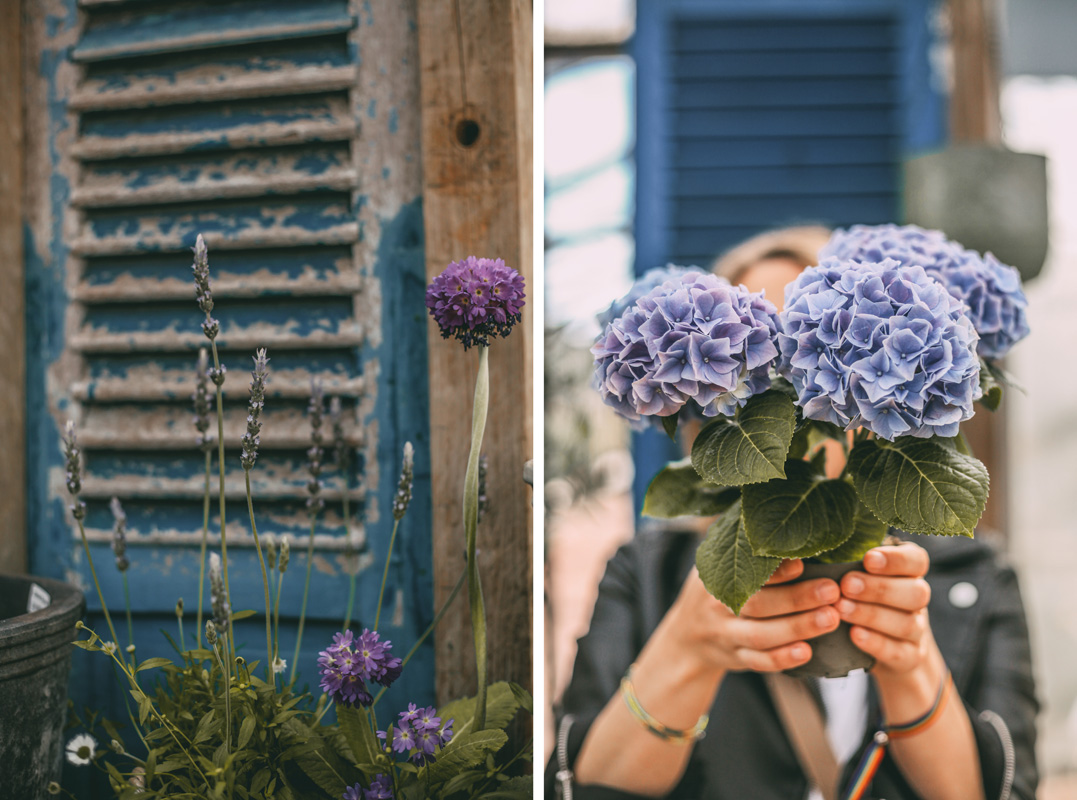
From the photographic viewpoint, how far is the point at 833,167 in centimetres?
158

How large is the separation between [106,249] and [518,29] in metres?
0.85

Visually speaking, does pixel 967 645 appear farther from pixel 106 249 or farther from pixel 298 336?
pixel 106 249

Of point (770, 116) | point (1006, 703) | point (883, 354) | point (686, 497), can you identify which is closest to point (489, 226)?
point (686, 497)

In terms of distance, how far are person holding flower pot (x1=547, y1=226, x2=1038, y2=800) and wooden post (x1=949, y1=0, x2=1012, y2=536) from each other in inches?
25.5

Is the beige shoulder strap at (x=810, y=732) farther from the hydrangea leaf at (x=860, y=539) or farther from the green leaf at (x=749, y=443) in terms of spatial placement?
the green leaf at (x=749, y=443)

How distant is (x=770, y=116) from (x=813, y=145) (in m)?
0.12

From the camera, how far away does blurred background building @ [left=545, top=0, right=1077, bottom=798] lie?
150cm

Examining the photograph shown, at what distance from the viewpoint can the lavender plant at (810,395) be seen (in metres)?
0.55

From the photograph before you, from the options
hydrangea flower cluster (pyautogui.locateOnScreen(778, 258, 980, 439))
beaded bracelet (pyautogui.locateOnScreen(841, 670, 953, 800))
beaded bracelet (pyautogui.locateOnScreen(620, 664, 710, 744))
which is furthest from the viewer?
beaded bracelet (pyautogui.locateOnScreen(620, 664, 710, 744))

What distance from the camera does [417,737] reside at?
86cm

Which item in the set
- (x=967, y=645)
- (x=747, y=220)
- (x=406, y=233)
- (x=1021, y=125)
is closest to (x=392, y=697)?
(x=406, y=233)

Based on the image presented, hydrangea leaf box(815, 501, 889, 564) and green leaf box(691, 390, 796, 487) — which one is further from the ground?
green leaf box(691, 390, 796, 487)

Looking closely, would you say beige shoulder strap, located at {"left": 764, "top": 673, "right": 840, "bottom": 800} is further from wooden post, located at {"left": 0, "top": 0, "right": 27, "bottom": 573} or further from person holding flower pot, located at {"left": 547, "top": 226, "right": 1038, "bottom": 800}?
wooden post, located at {"left": 0, "top": 0, "right": 27, "bottom": 573}

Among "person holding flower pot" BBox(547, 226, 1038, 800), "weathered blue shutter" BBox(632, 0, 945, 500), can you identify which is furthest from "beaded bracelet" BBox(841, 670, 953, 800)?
"weathered blue shutter" BBox(632, 0, 945, 500)
